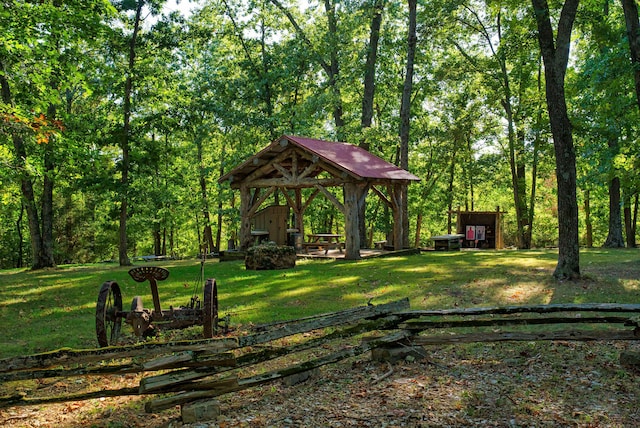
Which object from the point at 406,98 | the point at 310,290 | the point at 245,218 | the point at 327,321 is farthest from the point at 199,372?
the point at 406,98

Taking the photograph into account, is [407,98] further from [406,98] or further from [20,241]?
Answer: [20,241]

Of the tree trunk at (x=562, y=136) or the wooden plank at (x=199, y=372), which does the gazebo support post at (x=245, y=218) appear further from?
the wooden plank at (x=199, y=372)

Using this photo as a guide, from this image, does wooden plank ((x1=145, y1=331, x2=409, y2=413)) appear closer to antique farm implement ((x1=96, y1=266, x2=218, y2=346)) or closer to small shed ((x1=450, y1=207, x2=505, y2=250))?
antique farm implement ((x1=96, y1=266, x2=218, y2=346))

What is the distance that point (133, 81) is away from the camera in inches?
786

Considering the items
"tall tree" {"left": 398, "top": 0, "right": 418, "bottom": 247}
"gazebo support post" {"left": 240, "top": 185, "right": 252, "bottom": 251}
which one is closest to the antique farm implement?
"gazebo support post" {"left": 240, "top": 185, "right": 252, "bottom": 251}

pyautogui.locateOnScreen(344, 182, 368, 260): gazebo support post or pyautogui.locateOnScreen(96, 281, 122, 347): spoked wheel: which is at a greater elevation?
pyautogui.locateOnScreen(344, 182, 368, 260): gazebo support post

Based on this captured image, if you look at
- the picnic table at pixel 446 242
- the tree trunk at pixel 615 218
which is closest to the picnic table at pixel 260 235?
the picnic table at pixel 446 242

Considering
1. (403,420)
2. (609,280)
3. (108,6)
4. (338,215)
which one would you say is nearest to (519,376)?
(403,420)

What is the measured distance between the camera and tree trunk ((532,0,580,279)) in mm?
12398

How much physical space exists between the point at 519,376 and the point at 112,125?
18.0 metres

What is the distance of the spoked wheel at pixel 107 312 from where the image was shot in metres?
7.26

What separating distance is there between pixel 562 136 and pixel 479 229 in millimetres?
16583

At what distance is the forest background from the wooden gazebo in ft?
9.22

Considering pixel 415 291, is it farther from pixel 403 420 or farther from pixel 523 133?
pixel 523 133
